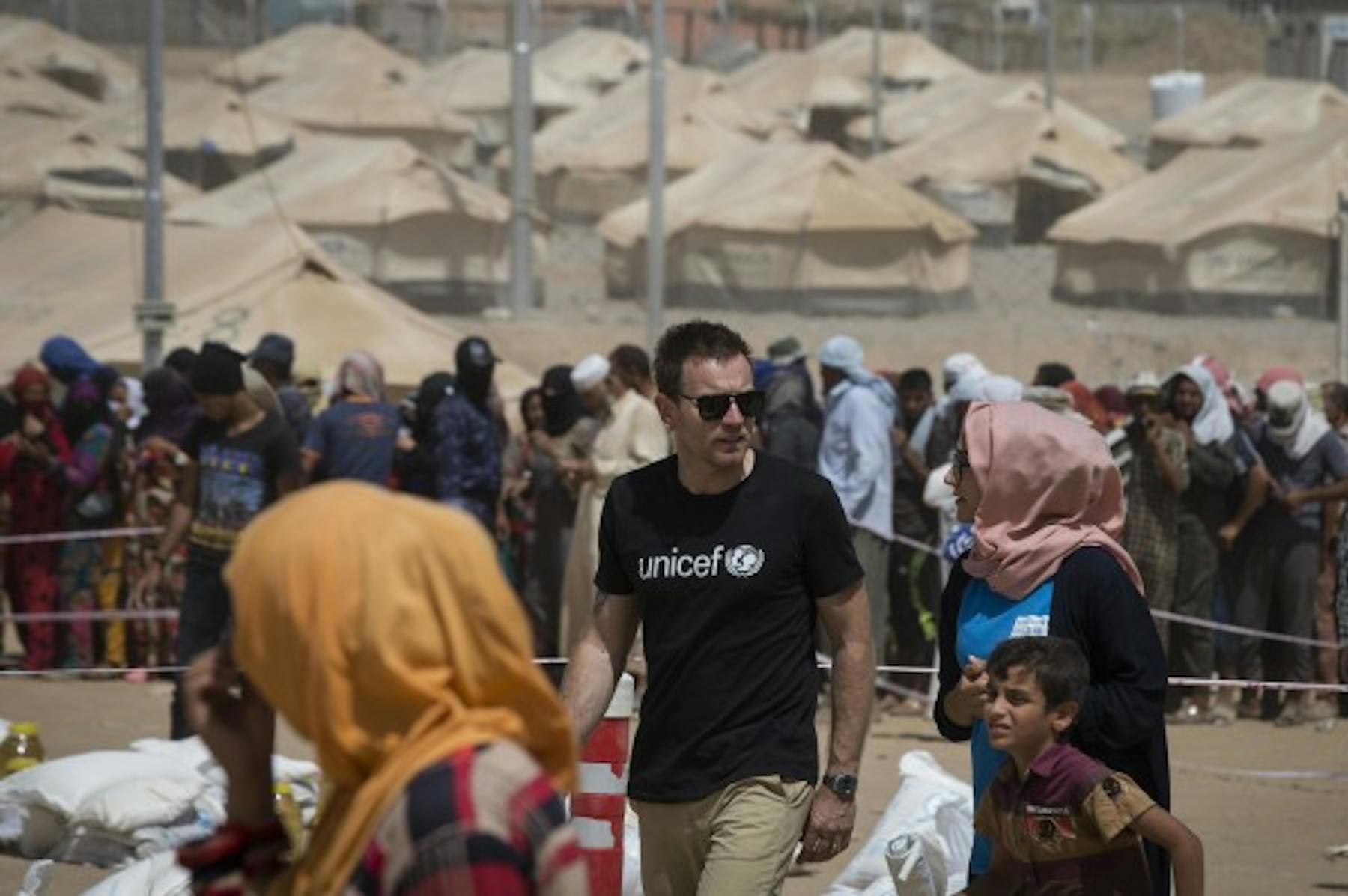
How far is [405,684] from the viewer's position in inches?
122

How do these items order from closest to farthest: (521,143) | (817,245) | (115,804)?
(115,804) < (521,143) < (817,245)

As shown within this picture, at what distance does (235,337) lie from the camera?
19.1 meters

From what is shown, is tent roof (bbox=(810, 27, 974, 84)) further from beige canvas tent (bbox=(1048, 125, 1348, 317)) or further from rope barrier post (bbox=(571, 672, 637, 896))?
rope barrier post (bbox=(571, 672, 637, 896))

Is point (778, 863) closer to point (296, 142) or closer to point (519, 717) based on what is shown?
point (519, 717)

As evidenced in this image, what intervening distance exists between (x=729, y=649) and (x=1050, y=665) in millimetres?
669

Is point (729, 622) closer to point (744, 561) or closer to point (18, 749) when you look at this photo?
point (744, 561)

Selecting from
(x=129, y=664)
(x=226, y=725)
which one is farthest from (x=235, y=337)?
(x=226, y=725)

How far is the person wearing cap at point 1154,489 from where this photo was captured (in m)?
12.2

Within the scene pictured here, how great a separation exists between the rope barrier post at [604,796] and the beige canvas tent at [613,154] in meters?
36.3

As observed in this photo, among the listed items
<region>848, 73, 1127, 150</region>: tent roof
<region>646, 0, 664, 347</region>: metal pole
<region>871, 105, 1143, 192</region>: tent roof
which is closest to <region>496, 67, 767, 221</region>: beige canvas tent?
<region>871, 105, 1143, 192</region>: tent roof

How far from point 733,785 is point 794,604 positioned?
337mm

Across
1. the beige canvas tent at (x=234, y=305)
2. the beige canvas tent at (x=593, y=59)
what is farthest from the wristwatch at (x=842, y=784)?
the beige canvas tent at (x=593, y=59)

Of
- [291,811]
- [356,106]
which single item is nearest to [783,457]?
[291,811]

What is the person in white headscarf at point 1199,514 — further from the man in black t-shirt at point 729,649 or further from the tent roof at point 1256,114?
Answer: the tent roof at point 1256,114
